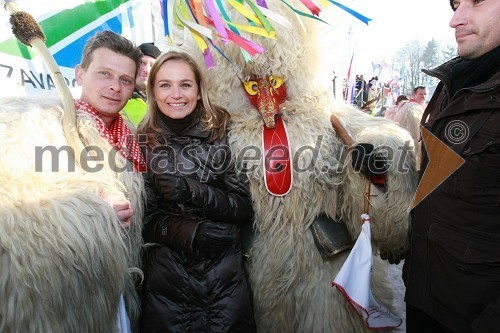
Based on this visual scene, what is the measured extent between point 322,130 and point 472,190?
2.78 ft

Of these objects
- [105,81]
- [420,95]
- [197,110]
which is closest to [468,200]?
[197,110]

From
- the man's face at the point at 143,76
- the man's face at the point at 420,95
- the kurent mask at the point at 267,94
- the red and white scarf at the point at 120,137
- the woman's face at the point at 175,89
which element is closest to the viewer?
the red and white scarf at the point at 120,137

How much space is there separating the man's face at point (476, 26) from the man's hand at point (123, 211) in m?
1.52

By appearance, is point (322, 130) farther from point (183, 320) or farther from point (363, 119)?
point (183, 320)

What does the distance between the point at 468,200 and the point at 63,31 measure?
291 centimetres

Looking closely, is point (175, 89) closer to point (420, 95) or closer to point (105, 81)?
point (105, 81)

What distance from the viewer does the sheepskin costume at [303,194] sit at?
1946mm

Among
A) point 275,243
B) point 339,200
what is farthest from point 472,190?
point 275,243

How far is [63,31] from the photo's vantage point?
278 centimetres

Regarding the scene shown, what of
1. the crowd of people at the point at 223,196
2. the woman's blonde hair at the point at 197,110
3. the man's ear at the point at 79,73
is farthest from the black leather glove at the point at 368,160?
the man's ear at the point at 79,73

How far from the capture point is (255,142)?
1984 mm

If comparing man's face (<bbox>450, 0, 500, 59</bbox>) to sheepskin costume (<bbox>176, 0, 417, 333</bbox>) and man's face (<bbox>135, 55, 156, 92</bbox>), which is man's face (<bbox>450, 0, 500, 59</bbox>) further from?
man's face (<bbox>135, 55, 156, 92</bbox>)

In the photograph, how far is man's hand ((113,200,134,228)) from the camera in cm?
150

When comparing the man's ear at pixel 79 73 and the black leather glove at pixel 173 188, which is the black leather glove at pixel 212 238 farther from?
the man's ear at pixel 79 73
